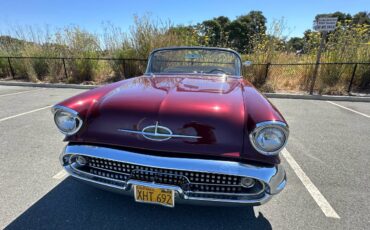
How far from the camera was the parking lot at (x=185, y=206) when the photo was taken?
6.55 feet

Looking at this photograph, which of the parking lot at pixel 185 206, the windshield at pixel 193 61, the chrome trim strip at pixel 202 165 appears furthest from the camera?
the windshield at pixel 193 61

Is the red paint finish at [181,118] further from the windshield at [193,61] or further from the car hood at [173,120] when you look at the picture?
the windshield at [193,61]

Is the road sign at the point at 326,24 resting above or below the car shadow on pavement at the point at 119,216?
above

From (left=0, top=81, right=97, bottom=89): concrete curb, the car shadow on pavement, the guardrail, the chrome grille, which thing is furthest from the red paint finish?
(left=0, top=81, right=97, bottom=89): concrete curb

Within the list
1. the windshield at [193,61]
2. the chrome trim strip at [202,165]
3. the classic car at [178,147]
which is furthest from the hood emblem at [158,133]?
the windshield at [193,61]

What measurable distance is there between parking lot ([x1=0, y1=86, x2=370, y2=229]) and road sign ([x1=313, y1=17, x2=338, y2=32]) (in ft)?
15.2

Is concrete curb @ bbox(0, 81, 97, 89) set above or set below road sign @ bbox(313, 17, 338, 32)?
below

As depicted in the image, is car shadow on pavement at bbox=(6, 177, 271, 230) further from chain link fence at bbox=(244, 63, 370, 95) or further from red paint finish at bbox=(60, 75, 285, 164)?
chain link fence at bbox=(244, 63, 370, 95)

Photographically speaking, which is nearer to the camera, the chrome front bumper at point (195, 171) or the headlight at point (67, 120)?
the chrome front bumper at point (195, 171)

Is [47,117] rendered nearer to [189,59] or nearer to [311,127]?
[189,59]

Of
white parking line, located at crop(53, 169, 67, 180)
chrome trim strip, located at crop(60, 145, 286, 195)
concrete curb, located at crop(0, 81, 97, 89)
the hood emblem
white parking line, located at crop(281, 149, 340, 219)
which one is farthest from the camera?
concrete curb, located at crop(0, 81, 97, 89)

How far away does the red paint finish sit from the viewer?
168cm

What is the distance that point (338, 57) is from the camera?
8.29m

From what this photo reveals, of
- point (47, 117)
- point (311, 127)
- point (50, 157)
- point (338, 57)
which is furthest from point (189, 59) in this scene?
point (338, 57)
